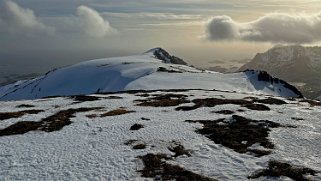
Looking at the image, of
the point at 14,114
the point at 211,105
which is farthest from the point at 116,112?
the point at 211,105

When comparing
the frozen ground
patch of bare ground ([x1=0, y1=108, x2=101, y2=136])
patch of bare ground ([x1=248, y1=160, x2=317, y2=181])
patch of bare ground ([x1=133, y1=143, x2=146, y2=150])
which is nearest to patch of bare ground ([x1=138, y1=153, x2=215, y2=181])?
the frozen ground

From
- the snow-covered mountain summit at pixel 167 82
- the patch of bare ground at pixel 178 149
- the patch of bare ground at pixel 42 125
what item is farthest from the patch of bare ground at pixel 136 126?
the snow-covered mountain summit at pixel 167 82

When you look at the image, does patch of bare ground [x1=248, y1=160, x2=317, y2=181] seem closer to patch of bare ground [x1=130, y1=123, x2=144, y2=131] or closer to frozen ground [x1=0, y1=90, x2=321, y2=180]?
frozen ground [x1=0, y1=90, x2=321, y2=180]

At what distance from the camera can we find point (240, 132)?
4169cm

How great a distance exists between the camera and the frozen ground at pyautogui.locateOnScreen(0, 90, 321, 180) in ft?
99.0

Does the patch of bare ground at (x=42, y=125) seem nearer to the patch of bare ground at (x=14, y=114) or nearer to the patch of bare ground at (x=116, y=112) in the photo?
the patch of bare ground at (x=116, y=112)

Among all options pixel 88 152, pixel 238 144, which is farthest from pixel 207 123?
pixel 88 152

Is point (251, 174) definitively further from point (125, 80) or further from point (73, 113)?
point (125, 80)

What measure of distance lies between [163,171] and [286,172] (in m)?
9.19

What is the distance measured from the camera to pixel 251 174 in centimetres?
2952

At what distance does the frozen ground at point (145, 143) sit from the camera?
30.2 metres

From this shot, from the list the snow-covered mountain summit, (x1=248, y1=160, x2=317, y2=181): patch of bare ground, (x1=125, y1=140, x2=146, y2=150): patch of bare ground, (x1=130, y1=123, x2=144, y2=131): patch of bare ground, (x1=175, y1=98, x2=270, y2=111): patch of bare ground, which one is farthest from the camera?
the snow-covered mountain summit

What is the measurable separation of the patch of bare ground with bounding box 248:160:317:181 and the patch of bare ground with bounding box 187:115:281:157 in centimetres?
346

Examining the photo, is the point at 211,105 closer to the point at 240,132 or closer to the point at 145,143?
the point at 240,132
